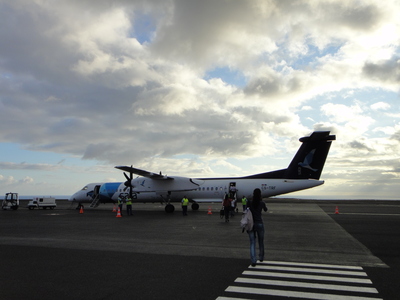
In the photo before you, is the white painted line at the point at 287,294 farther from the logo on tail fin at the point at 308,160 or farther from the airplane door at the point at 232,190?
the logo on tail fin at the point at 308,160

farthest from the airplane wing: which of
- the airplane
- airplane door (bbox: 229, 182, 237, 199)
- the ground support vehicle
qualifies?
the ground support vehicle

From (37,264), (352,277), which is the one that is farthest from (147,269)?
(352,277)

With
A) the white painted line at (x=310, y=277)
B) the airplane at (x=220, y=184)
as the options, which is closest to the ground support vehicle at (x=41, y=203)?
the airplane at (x=220, y=184)

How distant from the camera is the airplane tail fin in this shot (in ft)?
98.1

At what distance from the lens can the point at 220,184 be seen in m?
33.1

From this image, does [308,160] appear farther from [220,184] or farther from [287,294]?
[287,294]

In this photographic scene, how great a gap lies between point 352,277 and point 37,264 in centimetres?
845

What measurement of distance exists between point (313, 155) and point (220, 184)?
9.62 meters

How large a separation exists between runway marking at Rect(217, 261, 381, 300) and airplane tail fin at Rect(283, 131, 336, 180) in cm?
2214

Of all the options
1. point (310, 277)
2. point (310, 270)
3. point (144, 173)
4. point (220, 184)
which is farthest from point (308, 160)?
point (310, 277)

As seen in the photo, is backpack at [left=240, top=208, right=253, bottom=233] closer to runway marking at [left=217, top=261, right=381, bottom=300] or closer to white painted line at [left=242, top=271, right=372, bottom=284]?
runway marking at [left=217, top=261, right=381, bottom=300]

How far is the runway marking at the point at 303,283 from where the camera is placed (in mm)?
6301

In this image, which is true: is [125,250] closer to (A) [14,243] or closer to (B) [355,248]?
(A) [14,243]

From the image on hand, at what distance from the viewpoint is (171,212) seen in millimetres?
32625
